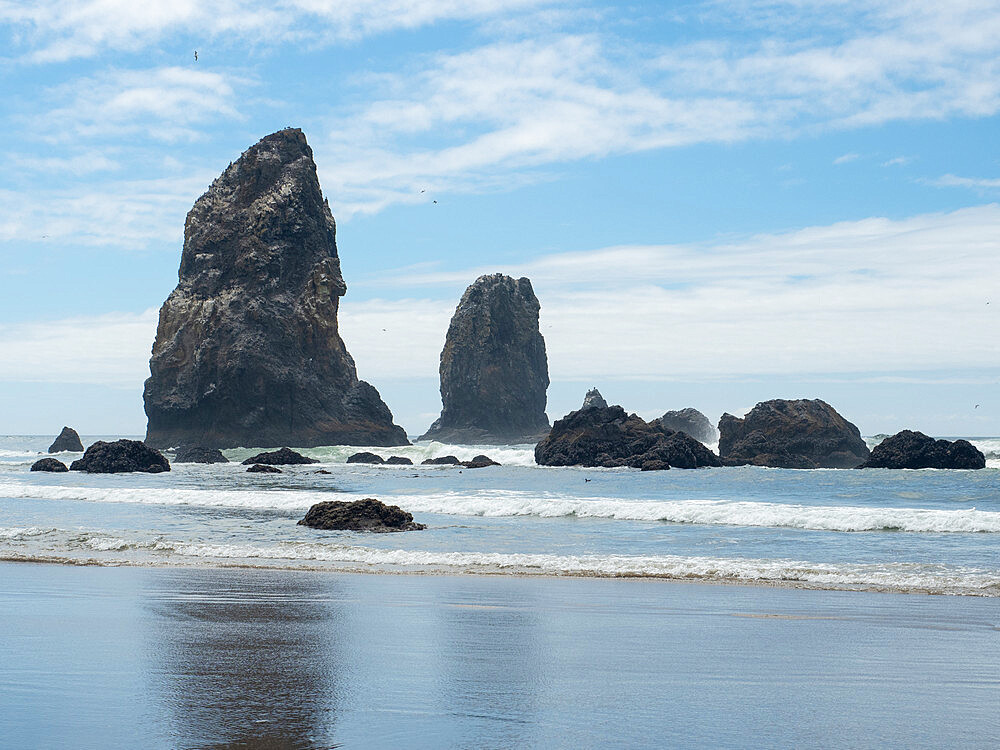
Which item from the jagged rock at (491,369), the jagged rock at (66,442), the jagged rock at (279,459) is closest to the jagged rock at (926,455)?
the jagged rock at (279,459)

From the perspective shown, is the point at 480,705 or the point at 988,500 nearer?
the point at 480,705

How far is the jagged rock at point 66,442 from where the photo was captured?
94.2m

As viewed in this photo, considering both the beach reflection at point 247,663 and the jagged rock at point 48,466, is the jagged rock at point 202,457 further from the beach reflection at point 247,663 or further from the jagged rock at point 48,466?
the beach reflection at point 247,663

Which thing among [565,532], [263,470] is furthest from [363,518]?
[263,470]

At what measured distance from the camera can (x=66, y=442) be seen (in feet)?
311

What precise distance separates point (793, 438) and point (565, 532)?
42435mm

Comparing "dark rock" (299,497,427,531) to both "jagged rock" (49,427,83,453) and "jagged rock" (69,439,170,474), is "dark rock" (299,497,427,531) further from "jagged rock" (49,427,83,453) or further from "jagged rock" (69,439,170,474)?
"jagged rock" (49,427,83,453)

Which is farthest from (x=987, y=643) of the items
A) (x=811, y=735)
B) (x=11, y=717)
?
(x=11, y=717)

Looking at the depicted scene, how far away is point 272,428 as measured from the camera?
80250 mm

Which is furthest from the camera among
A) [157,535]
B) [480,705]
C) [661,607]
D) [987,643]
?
[157,535]

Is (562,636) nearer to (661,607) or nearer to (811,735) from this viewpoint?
(661,607)

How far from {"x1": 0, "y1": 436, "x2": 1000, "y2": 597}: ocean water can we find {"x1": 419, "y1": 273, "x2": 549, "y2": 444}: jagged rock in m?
85.5

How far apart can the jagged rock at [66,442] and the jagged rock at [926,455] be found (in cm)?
7835

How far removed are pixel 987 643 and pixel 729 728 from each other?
3865 millimetres
